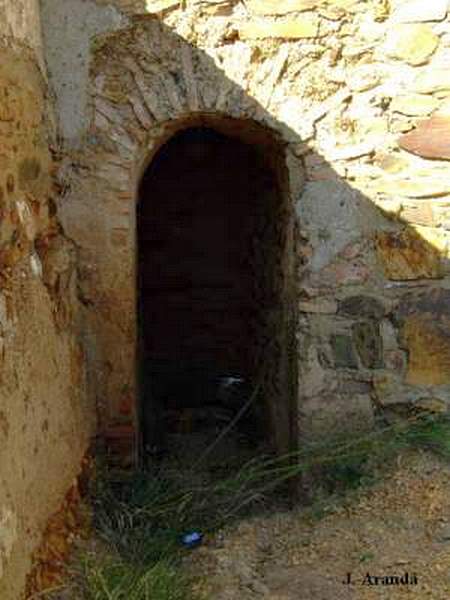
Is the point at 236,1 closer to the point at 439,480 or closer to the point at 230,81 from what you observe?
the point at 230,81

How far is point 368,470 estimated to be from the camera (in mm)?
3109

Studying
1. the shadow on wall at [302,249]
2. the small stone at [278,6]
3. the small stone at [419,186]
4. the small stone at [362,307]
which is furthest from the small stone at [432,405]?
the small stone at [278,6]

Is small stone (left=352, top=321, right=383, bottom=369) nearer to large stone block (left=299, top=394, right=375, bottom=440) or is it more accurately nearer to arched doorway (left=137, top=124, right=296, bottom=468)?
large stone block (left=299, top=394, right=375, bottom=440)

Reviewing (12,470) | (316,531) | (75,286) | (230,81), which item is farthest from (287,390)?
(12,470)

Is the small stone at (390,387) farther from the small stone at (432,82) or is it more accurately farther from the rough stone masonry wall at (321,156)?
the small stone at (432,82)

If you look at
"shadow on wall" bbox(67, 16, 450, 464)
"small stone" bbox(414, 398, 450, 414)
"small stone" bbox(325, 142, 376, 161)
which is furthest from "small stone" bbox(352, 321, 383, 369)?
"small stone" bbox(325, 142, 376, 161)

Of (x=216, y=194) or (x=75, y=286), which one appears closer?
(x=75, y=286)

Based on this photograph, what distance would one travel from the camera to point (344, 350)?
128 inches

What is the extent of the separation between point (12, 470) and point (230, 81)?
5.64 feet

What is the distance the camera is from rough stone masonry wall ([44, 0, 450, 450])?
306 cm

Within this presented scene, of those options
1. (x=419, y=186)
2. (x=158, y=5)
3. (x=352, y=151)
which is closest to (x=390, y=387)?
(x=419, y=186)

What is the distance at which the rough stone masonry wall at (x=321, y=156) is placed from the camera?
121 inches

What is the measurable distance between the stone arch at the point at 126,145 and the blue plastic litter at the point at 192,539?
59 centimetres

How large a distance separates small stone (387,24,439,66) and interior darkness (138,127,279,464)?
174 cm
